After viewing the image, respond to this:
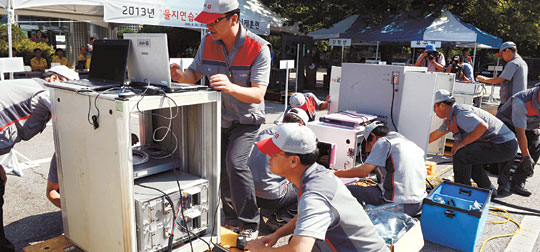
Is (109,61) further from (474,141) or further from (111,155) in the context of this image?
(474,141)

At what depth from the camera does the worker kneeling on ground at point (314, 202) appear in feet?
5.98

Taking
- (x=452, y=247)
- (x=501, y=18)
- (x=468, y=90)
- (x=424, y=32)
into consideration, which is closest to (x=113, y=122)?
(x=452, y=247)

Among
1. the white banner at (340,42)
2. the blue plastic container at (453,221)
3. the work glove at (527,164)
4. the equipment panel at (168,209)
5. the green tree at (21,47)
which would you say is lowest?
the blue plastic container at (453,221)

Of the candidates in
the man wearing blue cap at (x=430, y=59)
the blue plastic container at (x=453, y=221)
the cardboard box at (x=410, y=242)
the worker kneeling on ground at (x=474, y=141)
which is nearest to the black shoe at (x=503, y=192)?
the worker kneeling on ground at (x=474, y=141)

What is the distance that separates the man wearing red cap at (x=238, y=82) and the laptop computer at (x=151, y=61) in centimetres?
38

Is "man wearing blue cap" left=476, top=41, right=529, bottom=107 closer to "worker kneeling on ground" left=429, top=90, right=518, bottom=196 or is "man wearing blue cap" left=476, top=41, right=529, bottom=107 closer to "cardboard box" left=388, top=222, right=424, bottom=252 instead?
"worker kneeling on ground" left=429, top=90, right=518, bottom=196

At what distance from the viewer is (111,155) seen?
2012 millimetres

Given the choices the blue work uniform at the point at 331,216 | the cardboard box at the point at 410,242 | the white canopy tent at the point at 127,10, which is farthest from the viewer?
the white canopy tent at the point at 127,10

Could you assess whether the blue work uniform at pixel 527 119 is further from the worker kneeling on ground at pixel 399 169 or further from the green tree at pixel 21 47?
the green tree at pixel 21 47

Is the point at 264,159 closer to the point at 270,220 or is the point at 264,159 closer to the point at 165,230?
the point at 270,220

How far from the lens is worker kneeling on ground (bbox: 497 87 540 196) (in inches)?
179

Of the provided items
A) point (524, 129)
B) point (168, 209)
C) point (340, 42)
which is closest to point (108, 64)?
point (168, 209)

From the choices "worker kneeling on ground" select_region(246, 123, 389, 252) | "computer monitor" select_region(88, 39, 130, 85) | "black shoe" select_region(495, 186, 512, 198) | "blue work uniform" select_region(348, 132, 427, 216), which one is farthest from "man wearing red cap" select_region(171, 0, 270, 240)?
"black shoe" select_region(495, 186, 512, 198)

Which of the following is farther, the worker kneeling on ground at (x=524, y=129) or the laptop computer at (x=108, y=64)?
the worker kneeling on ground at (x=524, y=129)
